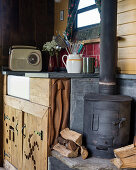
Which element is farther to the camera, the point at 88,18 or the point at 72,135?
the point at 88,18

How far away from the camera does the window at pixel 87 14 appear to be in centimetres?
288

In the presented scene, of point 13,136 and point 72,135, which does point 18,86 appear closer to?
point 13,136

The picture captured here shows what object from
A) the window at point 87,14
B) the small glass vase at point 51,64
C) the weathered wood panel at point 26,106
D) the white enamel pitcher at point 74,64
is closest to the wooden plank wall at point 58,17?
the window at point 87,14

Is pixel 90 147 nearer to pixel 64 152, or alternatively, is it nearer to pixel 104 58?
pixel 64 152

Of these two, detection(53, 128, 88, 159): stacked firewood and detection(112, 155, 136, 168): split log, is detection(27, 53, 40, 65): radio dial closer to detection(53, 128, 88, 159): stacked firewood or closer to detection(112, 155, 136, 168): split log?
detection(53, 128, 88, 159): stacked firewood

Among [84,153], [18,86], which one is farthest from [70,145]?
[18,86]

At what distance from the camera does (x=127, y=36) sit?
2.26m

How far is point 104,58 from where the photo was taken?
6.60 ft

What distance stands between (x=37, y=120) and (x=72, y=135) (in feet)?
1.37

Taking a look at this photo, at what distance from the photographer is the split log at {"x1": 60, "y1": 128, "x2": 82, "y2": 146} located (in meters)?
1.92

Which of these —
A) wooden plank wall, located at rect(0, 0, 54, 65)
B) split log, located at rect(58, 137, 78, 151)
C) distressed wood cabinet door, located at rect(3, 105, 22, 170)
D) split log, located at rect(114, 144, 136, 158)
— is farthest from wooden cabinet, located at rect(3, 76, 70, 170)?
wooden plank wall, located at rect(0, 0, 54, 65)

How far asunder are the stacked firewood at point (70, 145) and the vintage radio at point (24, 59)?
131cm

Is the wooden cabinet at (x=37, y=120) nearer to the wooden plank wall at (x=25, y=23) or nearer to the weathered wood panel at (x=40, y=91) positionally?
the weathered wood panel at (x=40, y=91)

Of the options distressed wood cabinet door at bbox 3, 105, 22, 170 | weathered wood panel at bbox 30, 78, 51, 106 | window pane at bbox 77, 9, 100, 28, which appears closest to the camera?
weathered wood panel at bbox 30, 78, 51, 106
